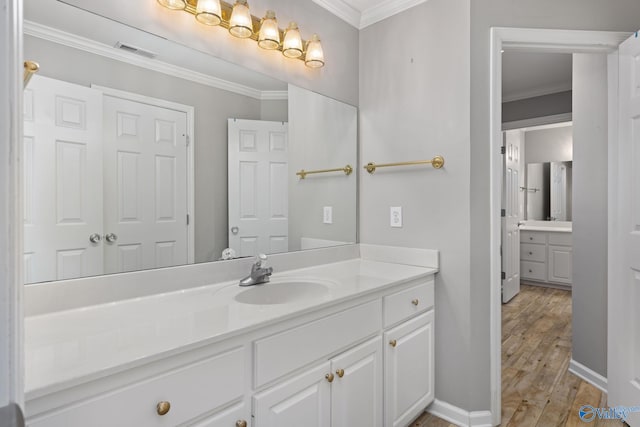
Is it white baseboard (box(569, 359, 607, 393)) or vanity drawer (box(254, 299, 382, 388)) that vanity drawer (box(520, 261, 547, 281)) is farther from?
vanity drawer (box(254, 299, 382, 388))

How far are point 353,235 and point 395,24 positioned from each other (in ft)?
4.36

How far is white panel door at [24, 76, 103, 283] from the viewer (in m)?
1.11

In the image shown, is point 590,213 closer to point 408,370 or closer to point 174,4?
point 408,370

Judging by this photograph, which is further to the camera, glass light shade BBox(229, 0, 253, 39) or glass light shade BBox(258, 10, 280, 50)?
glass light shade BBox(258, 10, 280, 50)

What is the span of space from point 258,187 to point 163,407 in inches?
44.9

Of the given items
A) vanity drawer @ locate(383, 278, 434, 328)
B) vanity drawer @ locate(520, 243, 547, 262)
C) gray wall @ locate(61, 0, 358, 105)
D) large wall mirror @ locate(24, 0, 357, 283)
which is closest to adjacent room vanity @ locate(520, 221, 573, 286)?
vanity drawer @ locate(520, 243, 547, 262)

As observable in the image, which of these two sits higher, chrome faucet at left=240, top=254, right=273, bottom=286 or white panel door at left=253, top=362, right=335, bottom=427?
chrome faucet at left=240, top=254, right=273, bottom=286

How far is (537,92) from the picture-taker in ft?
13.3

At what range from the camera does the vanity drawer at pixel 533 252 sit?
16.1 ft

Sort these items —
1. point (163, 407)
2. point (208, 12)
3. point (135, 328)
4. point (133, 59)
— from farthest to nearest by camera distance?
point (208, 12), point (133, 59), point (135, 328), point (163, 407)

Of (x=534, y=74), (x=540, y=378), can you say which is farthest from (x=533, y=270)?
(x=540, y=378)

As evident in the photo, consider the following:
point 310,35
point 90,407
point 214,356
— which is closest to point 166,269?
point 214,356

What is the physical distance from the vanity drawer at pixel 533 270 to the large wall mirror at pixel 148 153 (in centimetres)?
430

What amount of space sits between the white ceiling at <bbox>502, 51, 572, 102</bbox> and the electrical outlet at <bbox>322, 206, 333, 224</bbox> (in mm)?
2251
